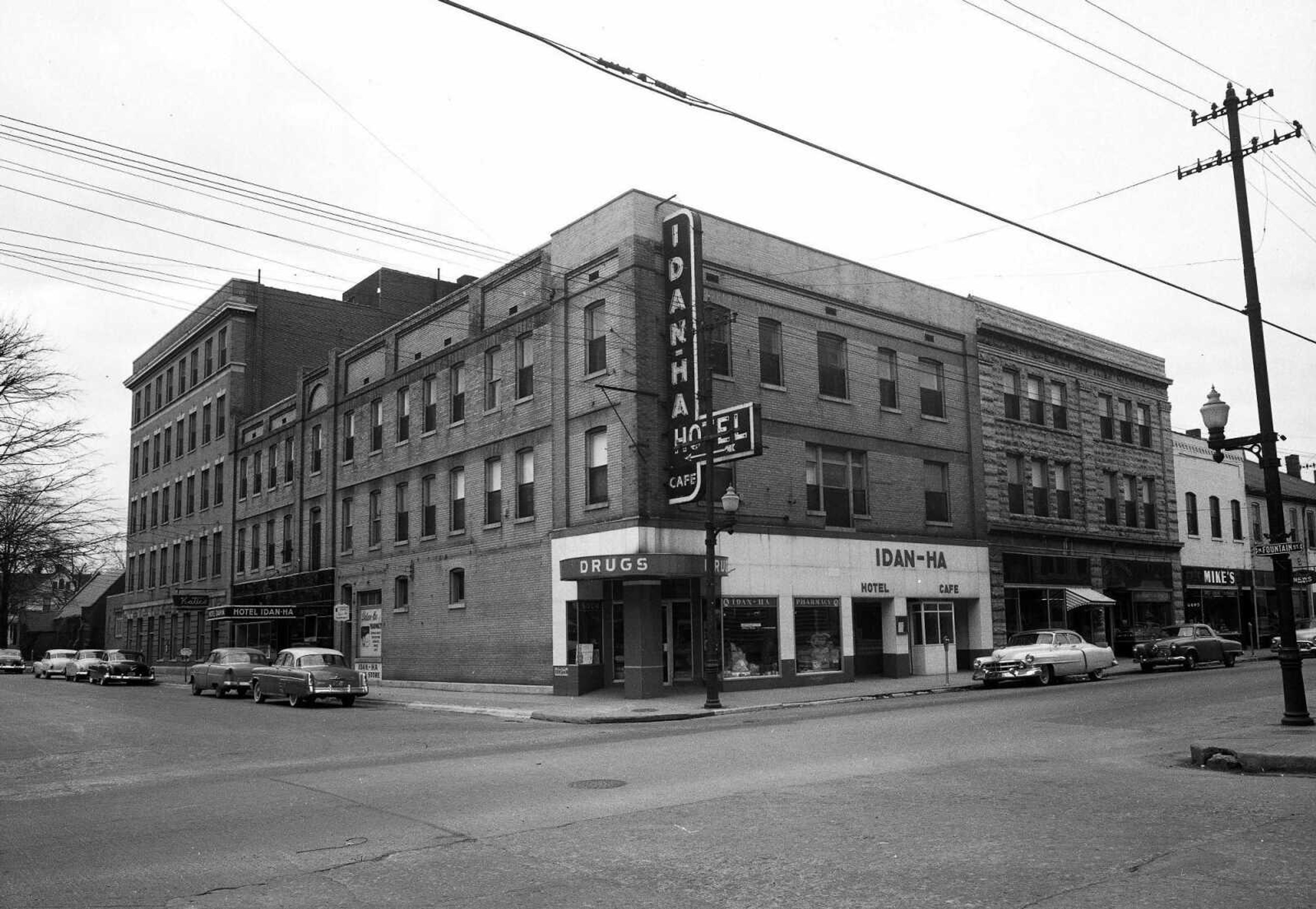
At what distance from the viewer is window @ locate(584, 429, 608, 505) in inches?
1115

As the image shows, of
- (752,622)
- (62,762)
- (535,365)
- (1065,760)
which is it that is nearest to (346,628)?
(535,365)

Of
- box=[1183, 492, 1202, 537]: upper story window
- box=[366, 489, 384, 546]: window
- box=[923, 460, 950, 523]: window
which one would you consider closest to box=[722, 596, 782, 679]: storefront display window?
box=[923, 460, 950, 523]: window

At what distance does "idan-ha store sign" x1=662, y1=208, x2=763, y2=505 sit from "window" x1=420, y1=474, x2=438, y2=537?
11275 millimetres

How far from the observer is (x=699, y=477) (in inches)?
1049

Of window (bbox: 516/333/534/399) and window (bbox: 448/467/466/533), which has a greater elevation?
window (bbox: 516/333/534/399)

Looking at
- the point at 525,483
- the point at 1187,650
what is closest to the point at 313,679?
the point at 525,483

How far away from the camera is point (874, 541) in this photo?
1288 inches

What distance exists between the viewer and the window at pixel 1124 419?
4319 centimetres

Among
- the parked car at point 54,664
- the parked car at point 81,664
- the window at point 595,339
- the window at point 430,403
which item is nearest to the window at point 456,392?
the window at point 430,403

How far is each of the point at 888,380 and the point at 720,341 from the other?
7.40m

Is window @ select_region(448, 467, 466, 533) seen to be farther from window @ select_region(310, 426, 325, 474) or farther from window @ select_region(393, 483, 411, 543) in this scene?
window @ select_region(310, 426, 325, 474)

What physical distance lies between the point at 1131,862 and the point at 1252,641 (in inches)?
1664

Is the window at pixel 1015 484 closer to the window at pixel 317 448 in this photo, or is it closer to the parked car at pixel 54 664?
the window at pixel 317 448

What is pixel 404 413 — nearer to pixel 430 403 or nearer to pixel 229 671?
pixel 430 403
